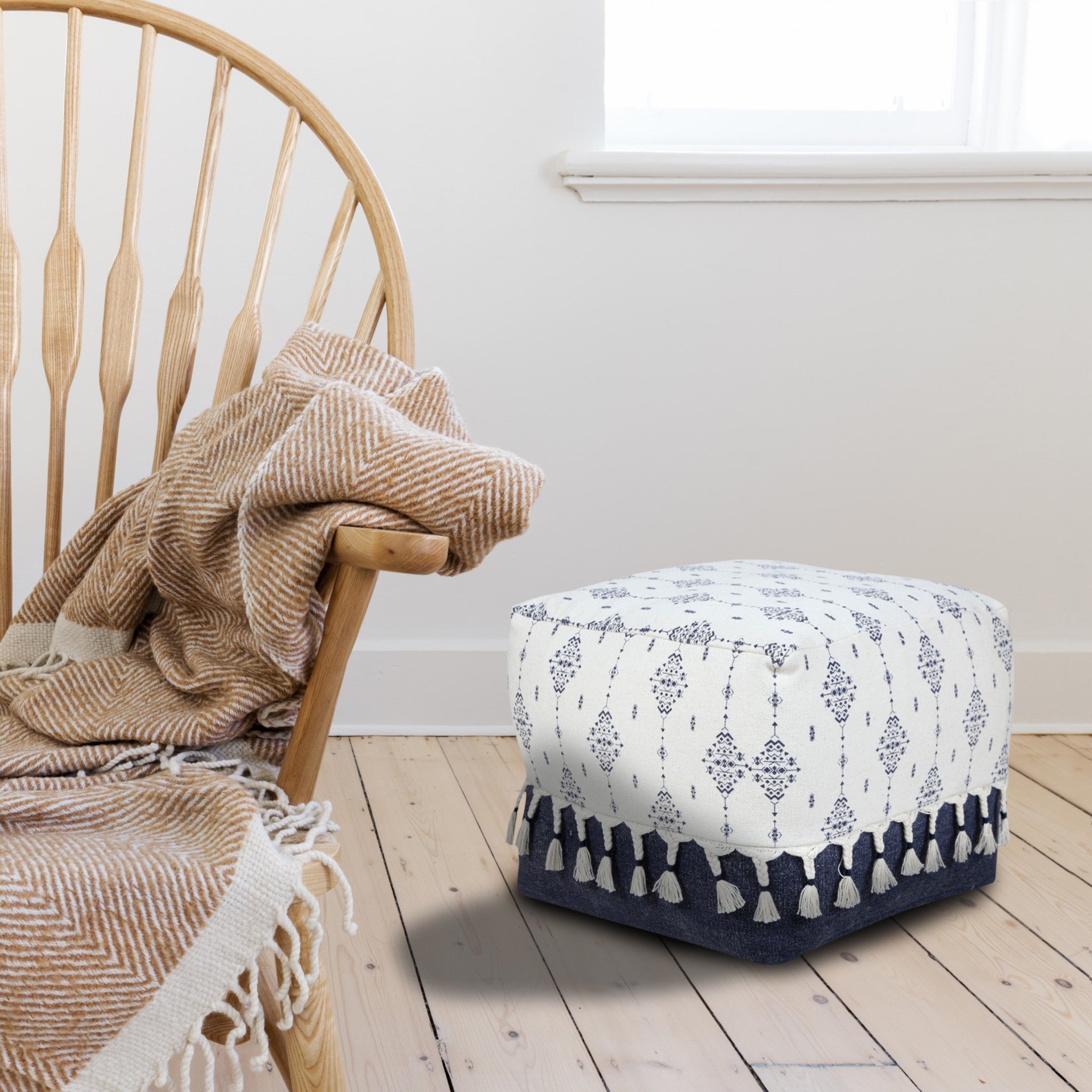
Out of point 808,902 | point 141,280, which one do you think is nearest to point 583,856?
point 808,902

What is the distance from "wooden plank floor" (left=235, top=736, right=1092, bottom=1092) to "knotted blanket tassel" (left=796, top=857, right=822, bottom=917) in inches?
2.8

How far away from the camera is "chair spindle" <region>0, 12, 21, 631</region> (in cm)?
92

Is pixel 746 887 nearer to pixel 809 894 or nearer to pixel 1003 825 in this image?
pixel 809 894

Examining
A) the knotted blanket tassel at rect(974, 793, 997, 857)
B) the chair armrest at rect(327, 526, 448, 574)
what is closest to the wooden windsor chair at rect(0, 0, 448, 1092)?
the chair armrest at rect(327, 526, 448, 574)

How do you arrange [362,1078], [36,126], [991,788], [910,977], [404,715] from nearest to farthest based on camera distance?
[362,1078] < [910,977] < [991,788] < [36,126] < [404,715]

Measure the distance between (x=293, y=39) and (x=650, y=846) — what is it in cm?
124

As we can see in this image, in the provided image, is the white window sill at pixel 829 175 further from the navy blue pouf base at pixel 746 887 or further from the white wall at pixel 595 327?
the navy blue pouf base at pixel 746 887

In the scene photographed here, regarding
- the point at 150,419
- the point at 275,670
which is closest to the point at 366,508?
the point at 275,670

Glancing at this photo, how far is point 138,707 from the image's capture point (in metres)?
0.73

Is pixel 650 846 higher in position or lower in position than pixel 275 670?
lower

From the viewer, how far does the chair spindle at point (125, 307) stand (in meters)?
0.96

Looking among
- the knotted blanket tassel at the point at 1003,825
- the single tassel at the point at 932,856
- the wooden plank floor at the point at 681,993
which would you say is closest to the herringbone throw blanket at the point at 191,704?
the wooden plank floor at the point at 681,993

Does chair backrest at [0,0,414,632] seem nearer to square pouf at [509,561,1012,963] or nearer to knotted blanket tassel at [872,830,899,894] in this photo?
square pouf at [509,561,1012,963]

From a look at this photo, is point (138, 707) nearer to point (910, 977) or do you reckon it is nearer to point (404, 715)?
point (910, 977)
